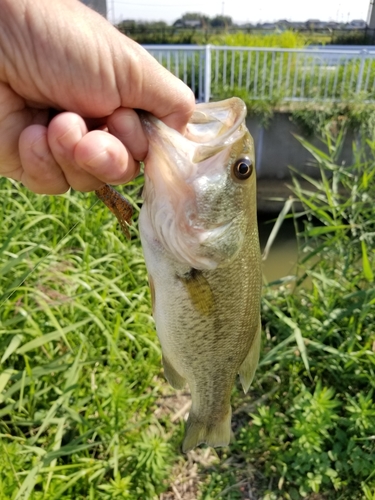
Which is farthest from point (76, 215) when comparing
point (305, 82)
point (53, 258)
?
point (305, 82)

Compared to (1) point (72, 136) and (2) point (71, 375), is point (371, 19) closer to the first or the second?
(2) point (71, 375)

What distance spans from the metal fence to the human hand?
26.9 feet

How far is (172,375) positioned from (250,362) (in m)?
0.29

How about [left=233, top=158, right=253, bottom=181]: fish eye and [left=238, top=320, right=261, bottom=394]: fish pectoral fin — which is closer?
[left=233, top=158, right=253, bottom=181]: fish eye

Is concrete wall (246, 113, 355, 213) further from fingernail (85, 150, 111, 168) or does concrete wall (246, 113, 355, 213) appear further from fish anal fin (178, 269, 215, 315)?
fingernail (85, 150, 111, 168)

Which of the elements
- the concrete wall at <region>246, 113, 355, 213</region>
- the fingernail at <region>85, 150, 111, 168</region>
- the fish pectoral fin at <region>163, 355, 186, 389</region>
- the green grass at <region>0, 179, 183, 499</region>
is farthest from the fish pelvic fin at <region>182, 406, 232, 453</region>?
the concrete wall at <region>246, 113, 355, 213</region>

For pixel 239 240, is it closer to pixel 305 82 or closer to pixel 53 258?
pixel 53 258

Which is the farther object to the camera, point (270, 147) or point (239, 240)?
point (270, 147)

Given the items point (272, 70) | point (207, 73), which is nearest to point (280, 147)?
point (272, 70)

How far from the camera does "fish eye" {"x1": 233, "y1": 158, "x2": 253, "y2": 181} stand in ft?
4.64

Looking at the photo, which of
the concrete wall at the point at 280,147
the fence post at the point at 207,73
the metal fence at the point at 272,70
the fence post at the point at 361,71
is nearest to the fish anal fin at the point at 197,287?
the concrete wall at the point at 280,147

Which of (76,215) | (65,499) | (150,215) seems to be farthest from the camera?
(76,215)

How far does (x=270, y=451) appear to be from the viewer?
2.76 meters

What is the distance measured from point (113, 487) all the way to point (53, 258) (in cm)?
143
